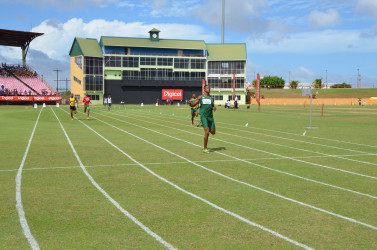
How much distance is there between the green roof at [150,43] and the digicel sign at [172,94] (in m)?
9.43

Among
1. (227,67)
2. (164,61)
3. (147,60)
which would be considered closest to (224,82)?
(227,67)

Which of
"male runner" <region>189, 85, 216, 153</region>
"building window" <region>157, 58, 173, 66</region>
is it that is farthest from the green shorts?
"building window" <region>157, 58, 173, 66</region>

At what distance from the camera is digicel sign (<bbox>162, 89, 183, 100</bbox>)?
84.6m

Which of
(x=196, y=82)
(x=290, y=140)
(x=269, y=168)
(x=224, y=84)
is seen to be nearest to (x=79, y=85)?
(x=196, y=82)

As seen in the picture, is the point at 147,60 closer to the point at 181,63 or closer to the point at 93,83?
the point at 181,63

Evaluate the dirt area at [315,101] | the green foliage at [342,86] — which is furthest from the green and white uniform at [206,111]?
the green foliage at [342,86]

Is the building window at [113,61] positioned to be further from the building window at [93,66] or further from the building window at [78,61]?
the building window at [78,61]

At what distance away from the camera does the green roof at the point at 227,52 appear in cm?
8706

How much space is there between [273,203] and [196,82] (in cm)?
8018

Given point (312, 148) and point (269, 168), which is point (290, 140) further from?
point (269, 168)

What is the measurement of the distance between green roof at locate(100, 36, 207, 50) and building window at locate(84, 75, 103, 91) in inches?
288

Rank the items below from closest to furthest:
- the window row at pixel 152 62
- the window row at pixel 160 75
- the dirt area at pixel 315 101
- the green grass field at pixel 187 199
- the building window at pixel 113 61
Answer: the green grass field at pixel 187 199, the building window at pixel 113 61, the window row at pixel 152 62, the window row at pixel 160 75, the dirt area at pixel 315 101

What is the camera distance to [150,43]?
84812mm

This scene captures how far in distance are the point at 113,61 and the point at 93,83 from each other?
6350 mm
